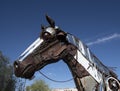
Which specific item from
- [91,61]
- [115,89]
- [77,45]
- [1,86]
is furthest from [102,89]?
[1,86]

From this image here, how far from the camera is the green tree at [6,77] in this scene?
59.0m

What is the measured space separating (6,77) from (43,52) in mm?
51829

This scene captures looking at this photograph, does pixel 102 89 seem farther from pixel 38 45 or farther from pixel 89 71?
pixel 38 45

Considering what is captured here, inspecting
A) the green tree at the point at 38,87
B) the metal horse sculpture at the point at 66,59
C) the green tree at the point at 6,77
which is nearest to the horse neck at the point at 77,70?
the metal horse sculpture at the point at 66,59

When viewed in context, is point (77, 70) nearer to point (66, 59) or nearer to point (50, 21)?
point (66, 59)

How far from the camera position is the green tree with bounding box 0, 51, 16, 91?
193 feet

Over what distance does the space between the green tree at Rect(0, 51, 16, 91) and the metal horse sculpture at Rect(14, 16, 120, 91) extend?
2031 inches

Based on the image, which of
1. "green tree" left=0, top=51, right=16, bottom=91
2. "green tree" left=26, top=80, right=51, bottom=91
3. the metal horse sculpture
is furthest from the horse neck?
"green tree" left=26, top=80, right=51, bottom=91

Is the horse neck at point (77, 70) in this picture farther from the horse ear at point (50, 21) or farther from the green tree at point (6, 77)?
the green tree at point (6, 77)

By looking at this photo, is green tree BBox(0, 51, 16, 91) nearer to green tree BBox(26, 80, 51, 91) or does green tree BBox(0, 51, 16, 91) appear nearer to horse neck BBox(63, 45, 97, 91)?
green tree BBox(26, 80, 51, 91)

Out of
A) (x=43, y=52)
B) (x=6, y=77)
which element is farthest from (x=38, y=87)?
(x=43, y=52)

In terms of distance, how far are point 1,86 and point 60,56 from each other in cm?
5297

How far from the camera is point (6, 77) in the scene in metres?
59.0

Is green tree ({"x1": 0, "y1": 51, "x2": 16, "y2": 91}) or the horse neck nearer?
the horse neck
